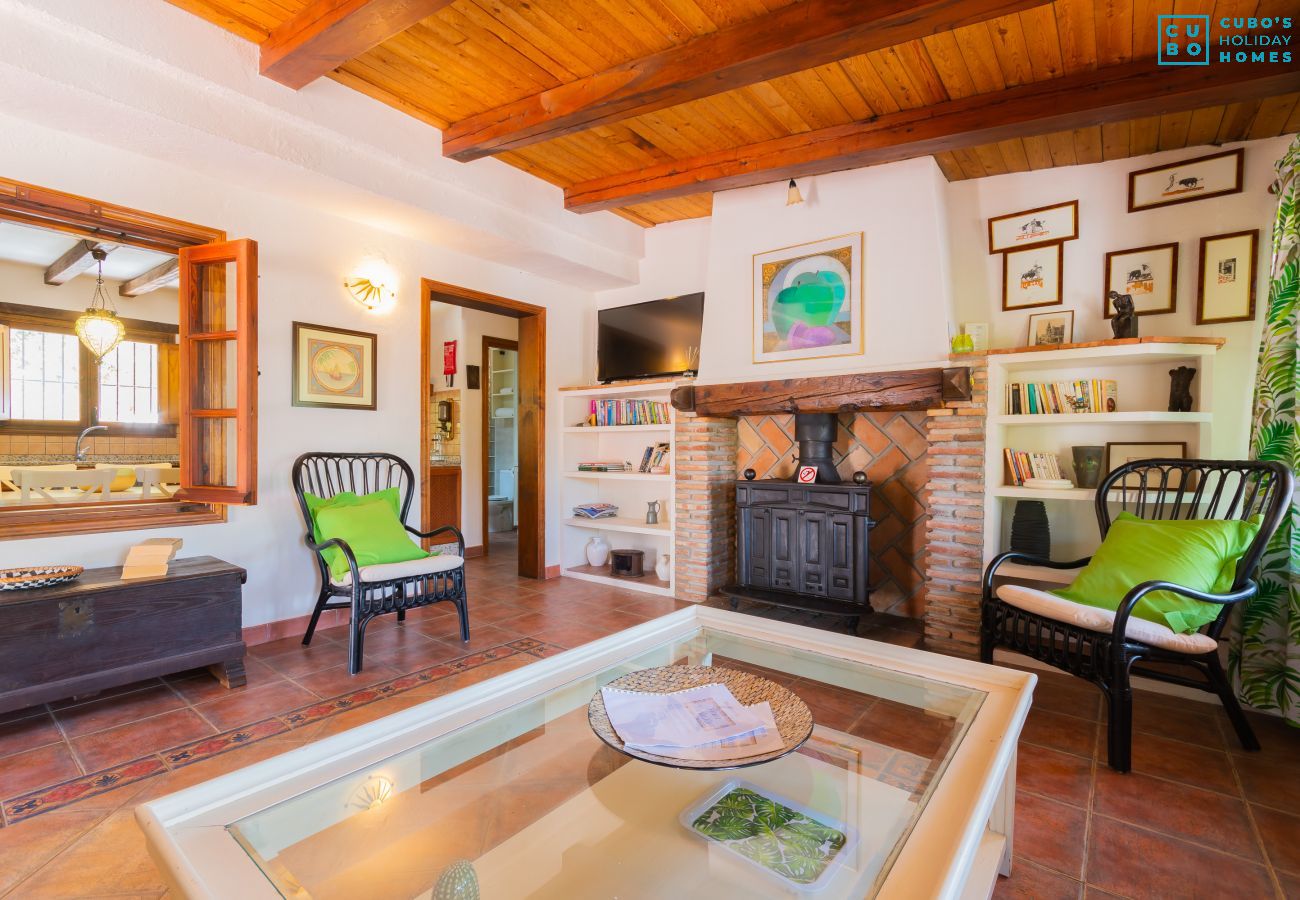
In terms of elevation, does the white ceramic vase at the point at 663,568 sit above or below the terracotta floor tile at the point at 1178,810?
above

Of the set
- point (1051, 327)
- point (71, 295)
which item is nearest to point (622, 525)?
point (1051, 327)

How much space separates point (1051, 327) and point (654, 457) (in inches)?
102

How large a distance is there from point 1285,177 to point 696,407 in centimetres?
287

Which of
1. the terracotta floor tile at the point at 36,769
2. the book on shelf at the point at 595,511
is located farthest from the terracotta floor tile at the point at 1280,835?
the book on shelf at the point at 595,511

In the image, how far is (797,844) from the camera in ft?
3.63

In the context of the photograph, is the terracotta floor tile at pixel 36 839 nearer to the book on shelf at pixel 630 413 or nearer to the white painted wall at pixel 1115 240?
the book on shelf at pixel 630 413

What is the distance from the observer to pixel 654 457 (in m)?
4.48

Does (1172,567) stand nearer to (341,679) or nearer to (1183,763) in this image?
(1183,763)

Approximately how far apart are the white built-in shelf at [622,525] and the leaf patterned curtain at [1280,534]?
9.48ft

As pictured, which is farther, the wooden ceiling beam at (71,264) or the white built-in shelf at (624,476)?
the white built-in shelf at (624,476)

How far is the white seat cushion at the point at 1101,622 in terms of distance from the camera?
1.99 meters

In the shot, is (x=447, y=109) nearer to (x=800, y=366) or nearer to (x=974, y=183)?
(x=800, y=366)

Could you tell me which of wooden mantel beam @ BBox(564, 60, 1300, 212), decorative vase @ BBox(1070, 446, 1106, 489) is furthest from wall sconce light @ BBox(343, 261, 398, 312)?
decorative vase @ BBox(1070, 446, 1106, 489)

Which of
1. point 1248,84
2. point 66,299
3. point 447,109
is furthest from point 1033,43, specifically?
point 66,299
